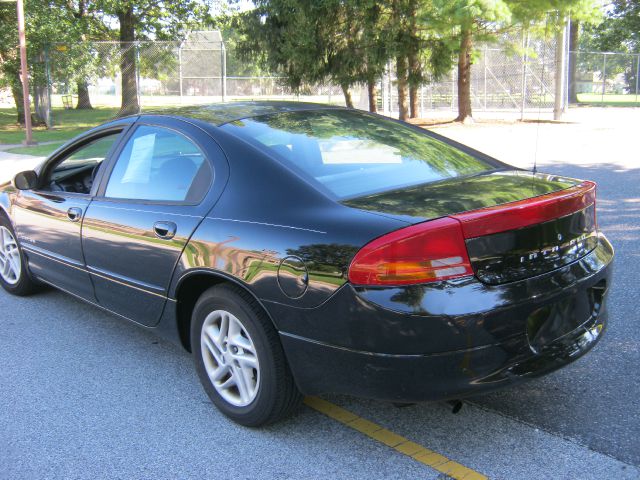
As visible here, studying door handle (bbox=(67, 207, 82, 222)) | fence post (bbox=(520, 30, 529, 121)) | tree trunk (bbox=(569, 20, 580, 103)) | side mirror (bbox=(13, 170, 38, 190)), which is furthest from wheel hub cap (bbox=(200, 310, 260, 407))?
tree trunk (bbox=(569, 20, 580, 103))

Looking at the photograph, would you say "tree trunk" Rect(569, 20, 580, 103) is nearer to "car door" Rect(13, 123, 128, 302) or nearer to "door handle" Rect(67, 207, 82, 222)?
"car door" Rect(13, 123, 128, 302)

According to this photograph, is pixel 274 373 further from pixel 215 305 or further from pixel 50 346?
pixel 50 346

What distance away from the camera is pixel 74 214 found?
14.3 ft

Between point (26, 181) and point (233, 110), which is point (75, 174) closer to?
point (26, 181)

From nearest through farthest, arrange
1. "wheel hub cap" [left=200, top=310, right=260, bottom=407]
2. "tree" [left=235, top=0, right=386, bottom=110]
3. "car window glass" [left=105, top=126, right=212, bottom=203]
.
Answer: "wheel hub cap" [left=200, top=310, right=260, bottom=407], "car window glass" [left=105, top=126, right=212, bottom=203], "tree" [left=235, top=0, right=386, bottom=110]

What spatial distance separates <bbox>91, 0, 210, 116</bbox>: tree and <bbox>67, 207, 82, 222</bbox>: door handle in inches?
802

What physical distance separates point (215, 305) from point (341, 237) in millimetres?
882

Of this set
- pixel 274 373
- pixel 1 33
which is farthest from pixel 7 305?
pixel 1 33

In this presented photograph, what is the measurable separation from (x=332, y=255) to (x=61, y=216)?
2.53 meters

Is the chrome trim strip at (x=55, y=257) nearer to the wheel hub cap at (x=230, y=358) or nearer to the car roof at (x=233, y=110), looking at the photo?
the car roof at (x=233, y=110)

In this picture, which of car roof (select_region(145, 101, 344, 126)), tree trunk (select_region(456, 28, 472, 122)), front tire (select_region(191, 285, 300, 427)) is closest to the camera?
front tire (select_region(191, 285, 300, 427))

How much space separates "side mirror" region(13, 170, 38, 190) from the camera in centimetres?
486

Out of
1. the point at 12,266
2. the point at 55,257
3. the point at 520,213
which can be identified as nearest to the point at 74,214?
the point at 55,257

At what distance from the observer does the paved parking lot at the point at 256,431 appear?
9.62ft
